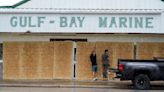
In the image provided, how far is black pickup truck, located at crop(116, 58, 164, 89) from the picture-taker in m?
26.0

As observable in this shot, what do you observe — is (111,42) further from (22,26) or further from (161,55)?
(22,26)

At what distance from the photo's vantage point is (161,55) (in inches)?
1213

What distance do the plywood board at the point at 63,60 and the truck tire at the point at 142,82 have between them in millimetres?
5752

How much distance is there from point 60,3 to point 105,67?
16.2ft

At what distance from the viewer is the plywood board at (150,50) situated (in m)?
30.7

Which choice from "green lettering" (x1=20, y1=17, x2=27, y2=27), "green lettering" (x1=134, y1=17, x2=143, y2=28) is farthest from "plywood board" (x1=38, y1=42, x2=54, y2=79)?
"green lettering" (x1=134, y1=17, x2=143, y2=28)

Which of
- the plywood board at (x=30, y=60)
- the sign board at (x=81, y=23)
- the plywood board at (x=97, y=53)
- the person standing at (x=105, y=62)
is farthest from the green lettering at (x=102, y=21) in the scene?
the plywood board at (x=30, y=60)

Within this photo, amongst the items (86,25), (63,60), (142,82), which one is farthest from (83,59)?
(142,82)

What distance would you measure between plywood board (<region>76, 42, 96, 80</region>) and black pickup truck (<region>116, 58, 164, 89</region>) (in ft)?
15.5

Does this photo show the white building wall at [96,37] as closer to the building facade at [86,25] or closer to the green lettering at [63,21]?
the building facade at [86,25]

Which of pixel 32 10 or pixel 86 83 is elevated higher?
pixel 32 10

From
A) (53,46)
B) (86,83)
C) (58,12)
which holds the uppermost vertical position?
(58,12)

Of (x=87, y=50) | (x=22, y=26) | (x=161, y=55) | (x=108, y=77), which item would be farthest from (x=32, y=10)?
(x=161, y=55)

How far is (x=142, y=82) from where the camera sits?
26125 millimetres
